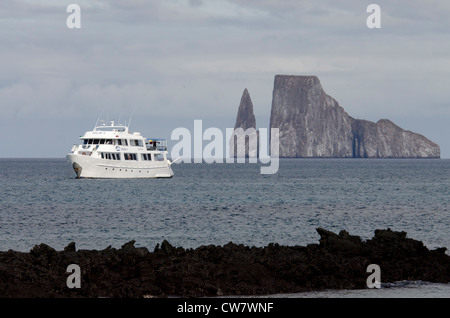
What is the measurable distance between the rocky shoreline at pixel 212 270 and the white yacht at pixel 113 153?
66.3 metres

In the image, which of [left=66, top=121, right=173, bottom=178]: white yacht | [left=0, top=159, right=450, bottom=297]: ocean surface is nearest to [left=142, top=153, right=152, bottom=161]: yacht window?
[left=66, top=121, right=173, bottom=178]: white yacht

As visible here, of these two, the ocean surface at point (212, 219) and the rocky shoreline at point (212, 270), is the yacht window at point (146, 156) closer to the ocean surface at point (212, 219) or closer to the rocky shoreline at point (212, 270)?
the ocean surface at point (212, 219)

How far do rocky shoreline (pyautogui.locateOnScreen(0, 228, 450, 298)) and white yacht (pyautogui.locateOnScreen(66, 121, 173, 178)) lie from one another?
2611 inches

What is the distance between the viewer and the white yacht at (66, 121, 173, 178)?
88375mm

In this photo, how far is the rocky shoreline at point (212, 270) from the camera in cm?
1859

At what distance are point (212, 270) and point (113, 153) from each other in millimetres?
73566

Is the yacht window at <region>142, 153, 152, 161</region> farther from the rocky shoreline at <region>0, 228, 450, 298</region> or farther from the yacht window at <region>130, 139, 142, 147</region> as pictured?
the rocky shoreline at <region>0, 228, 450, 298</region>

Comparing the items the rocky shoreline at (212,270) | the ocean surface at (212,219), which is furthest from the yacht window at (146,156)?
the rocky shoreline at (212,270)

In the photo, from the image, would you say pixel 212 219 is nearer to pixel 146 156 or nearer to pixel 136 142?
pixel 136 142

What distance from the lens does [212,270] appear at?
2002cm

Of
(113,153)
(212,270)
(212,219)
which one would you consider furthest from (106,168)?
(212,270)
